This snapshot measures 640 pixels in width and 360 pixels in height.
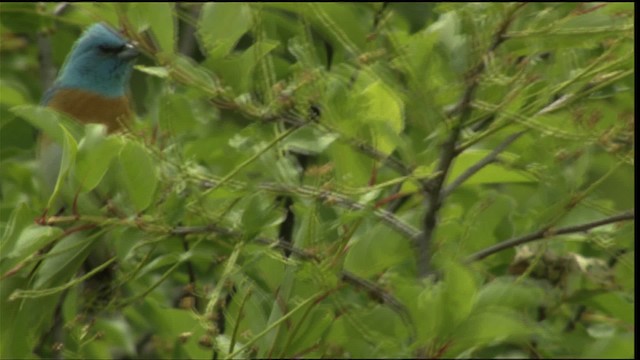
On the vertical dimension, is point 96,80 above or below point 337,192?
below

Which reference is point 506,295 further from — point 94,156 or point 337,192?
point 94,156

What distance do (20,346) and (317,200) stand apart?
0.64m

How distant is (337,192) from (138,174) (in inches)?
14.7

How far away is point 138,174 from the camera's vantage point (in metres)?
3.09

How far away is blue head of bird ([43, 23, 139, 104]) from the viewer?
4.59 m

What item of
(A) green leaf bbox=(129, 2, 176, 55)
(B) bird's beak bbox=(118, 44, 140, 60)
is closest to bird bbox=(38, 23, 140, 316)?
(B) bird's beak bbox=(118, 44, 140, 60)

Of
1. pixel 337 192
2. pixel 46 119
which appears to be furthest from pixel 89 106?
pixel 337 192

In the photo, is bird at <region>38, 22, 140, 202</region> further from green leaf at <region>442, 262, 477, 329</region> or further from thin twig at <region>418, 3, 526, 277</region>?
green leaf at <region>442, 262, 477, 329</region>

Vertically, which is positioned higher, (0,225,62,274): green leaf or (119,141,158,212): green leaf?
(119,141,158,212): green leaf

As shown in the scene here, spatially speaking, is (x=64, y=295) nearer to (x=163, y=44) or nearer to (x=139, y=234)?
(x=139, y=234)

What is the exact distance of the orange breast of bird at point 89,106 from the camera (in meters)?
4.47

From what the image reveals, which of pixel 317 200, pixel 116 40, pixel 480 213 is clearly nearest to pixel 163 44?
pixel 317 200

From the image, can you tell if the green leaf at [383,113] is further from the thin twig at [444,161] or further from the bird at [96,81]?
the bird at [96,81]

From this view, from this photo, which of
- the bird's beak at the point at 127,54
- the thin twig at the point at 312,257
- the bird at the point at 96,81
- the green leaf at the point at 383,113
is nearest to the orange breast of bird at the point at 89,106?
the bird at the point at 96,81
